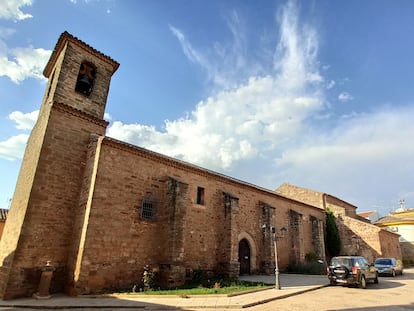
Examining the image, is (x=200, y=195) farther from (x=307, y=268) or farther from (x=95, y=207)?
(x=307, y=268)

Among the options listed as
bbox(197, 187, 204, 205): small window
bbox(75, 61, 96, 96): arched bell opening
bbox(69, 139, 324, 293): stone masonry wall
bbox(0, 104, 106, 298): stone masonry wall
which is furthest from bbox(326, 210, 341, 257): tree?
bbox(75, 61, 96, 96): arched bell opening

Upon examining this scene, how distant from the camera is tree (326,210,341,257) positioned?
26594 mm

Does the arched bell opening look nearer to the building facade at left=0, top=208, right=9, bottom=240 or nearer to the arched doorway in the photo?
the building facade at left=0, top=208, right=9, bottom=240

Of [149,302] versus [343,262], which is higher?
[343,262]

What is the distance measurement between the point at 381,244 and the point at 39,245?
28384 millimetres

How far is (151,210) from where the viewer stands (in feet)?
47.0

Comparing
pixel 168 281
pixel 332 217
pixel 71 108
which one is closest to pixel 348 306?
pixel 168 281

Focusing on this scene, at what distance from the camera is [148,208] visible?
46.6 ft

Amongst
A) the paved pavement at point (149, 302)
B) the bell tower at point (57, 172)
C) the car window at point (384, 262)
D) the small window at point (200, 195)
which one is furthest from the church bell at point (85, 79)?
the car window at point (384, 262)

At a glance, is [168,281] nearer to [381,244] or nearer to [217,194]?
[217,194]

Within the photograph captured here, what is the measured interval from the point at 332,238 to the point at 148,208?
20.8 m

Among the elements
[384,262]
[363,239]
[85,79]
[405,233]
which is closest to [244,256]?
[384,262]

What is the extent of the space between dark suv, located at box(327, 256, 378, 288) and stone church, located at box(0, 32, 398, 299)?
5.29 metres

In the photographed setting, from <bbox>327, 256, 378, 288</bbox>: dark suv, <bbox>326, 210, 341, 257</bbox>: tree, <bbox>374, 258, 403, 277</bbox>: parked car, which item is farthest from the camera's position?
<bbox>326, 210, 341, 257</bbox>: tree
